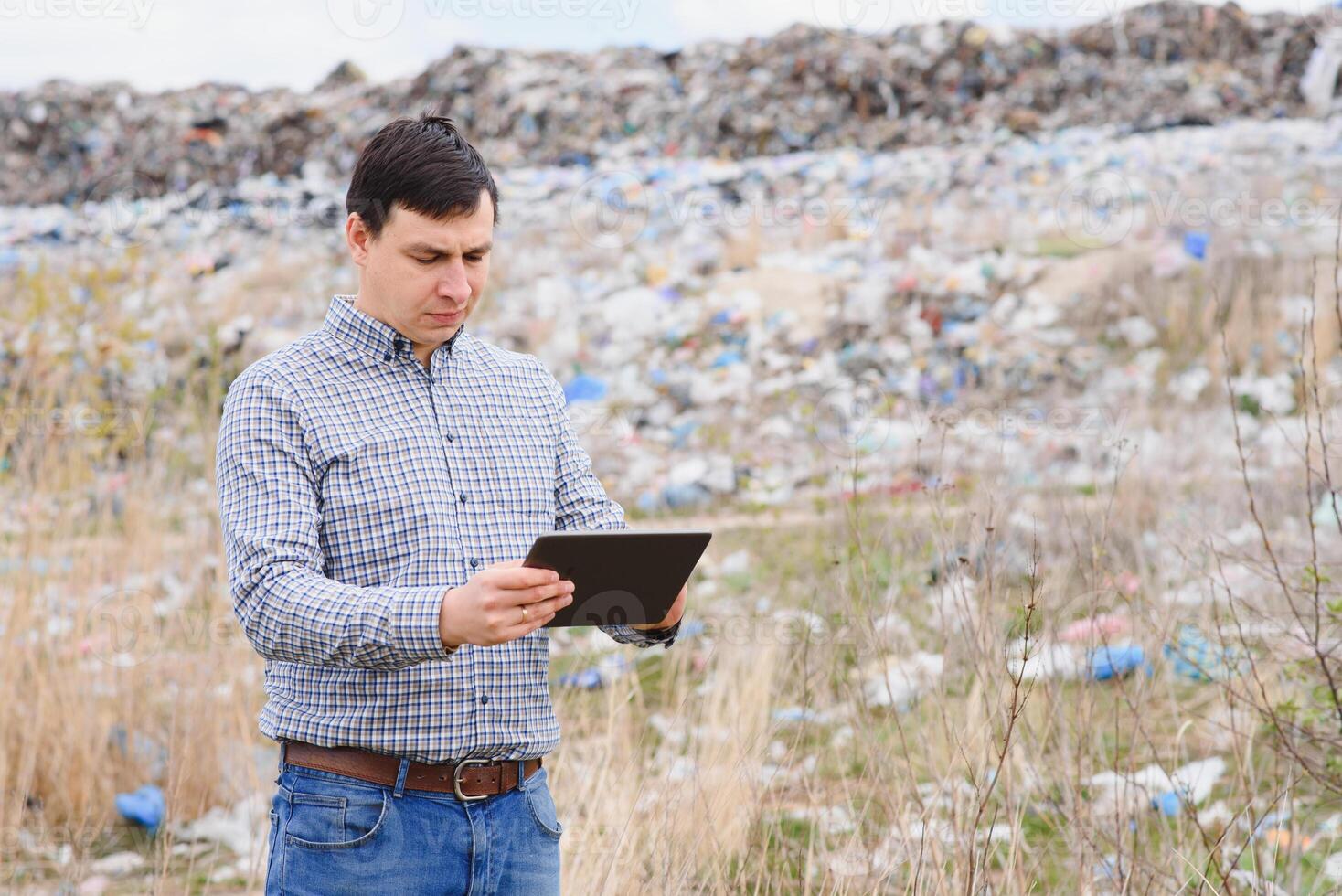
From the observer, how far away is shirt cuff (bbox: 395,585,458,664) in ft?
4.50

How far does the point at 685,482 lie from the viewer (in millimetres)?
6113

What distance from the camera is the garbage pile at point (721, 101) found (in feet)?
44.8

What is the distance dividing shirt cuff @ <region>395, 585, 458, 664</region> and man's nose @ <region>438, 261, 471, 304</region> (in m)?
0.39

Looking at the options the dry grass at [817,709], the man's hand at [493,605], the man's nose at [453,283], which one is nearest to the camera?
the man's hand at [493,605]

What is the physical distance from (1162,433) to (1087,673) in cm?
420

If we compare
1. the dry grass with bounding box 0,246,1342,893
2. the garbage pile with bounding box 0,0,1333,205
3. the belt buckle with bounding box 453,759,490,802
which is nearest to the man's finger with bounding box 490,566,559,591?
the belt buckle with bounding box 453,759,490,802

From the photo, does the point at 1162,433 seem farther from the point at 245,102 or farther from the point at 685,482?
the point at 245,102

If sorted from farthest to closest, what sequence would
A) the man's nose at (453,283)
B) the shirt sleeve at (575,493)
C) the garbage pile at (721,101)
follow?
the garbage pile at (721,101) < the shirt sleeve at (575,493) < the man's nose at (453,283)

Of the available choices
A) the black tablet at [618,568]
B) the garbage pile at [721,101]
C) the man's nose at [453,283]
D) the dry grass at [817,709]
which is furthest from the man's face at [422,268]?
the garbage pile at [721,101]

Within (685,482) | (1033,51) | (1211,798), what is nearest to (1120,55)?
(1033,51)

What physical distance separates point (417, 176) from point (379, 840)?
76 cm

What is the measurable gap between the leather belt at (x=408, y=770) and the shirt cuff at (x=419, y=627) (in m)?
0.20

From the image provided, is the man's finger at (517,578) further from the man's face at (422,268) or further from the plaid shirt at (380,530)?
the man's face at (422,268)

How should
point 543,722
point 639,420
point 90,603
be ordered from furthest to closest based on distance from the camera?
1. point 639,420
2. point 90,603
3. point 543,722
